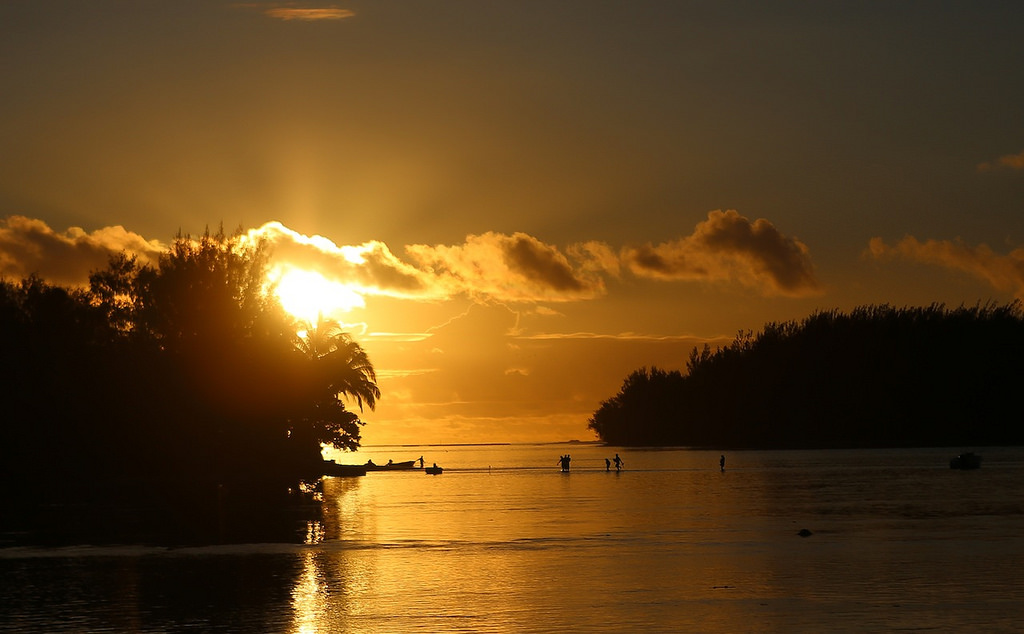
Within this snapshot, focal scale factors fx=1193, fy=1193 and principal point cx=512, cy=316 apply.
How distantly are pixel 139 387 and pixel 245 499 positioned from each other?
1350cm

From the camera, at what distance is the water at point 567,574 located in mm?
33094

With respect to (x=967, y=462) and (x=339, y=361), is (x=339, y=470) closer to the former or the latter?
(x=339, y=361)

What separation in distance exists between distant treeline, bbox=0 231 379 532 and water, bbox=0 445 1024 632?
2615 cm

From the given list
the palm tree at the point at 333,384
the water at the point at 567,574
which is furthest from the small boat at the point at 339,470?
the water at the point at 567,574

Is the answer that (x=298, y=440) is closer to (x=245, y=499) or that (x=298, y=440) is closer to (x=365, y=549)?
(x=245, y=499)

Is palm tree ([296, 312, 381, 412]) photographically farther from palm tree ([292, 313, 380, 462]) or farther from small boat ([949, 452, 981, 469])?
small boat ([949, 452, 981, 469])

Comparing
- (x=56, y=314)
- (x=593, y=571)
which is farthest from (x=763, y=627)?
(x=56, y=314)

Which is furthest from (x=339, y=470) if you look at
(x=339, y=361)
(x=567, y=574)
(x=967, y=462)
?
(x=567, y=574)

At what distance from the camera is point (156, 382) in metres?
94.8

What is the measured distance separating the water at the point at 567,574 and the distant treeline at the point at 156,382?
26.1 m

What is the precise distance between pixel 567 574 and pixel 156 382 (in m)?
60.0

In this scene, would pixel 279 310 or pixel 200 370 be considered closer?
pixel 200 370

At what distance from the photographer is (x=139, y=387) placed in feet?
309

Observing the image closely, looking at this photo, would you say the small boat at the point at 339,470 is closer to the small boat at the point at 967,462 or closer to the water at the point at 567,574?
the water at the point at 567,574
